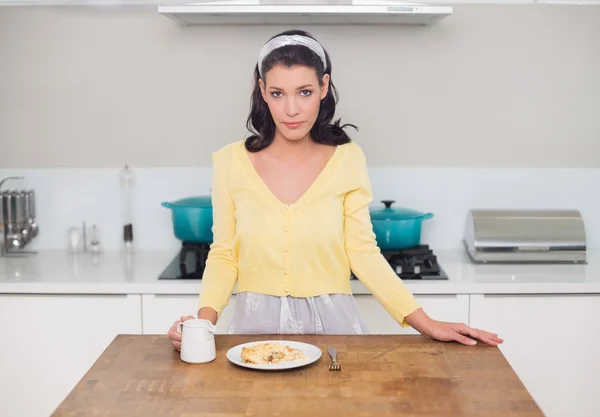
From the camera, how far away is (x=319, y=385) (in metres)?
1.71

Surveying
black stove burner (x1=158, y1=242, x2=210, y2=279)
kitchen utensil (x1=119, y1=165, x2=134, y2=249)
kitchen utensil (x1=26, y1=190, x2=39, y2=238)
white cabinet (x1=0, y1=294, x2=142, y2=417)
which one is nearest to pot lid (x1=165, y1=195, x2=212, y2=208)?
black stove burner (x1=158, y1=242, x2=210, y2=279)

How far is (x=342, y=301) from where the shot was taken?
7.64 feet

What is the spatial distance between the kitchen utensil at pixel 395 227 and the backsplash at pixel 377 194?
0.34 metres

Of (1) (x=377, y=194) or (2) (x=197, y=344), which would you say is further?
(1) (x=377, y=194)

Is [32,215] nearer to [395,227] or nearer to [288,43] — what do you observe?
[395,227]

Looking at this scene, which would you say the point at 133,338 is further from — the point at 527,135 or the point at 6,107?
the point at 527,135

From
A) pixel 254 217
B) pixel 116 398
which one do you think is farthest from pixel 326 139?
pixel 116 398

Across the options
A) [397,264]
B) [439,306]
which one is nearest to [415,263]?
[397,264]

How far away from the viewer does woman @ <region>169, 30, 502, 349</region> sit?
7.24 ft

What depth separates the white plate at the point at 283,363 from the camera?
5.81 feet

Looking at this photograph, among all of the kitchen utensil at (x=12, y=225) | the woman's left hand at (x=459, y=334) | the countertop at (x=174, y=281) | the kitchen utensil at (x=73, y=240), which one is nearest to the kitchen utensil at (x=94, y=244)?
the kitchen utensil at (x=73, y=240)

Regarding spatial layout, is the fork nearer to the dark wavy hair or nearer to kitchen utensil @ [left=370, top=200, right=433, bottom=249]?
the dark wavy hair

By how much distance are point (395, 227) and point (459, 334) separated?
115 centimetres

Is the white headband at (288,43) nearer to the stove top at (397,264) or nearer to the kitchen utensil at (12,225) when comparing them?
the stove top at (397,264)
